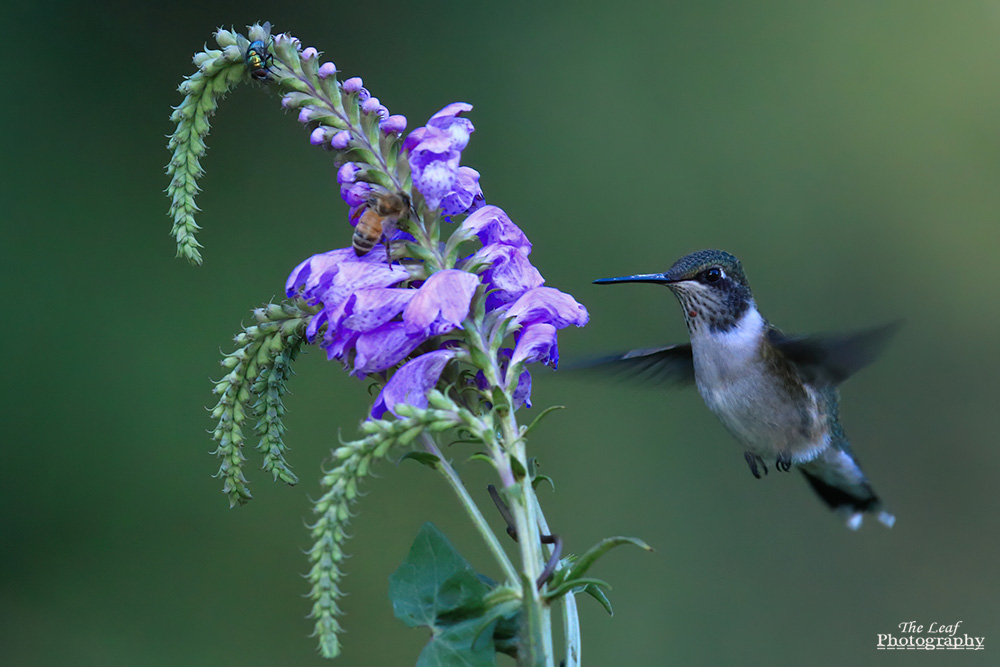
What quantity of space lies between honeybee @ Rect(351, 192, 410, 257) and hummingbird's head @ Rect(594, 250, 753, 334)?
3.44ft

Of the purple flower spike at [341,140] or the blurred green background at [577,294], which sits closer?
the purple flower spike at [341,140]

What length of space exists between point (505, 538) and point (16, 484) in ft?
7.53

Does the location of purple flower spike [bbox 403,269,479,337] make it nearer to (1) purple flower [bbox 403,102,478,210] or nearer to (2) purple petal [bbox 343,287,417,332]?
(2) purple petal [bbox 343,287,417,332]

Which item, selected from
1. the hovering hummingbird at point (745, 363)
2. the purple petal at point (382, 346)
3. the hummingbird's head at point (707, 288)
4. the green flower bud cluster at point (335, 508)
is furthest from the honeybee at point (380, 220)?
the hummingbird's head at point (707, 288)

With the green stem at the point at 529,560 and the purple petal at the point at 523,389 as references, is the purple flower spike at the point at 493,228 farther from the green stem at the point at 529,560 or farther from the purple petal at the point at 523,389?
the green stem at the point at 529,560

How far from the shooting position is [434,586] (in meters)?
1.39

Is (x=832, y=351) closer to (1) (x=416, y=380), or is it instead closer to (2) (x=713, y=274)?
(2) (x=713, y=274)

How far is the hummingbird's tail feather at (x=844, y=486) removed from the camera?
272cm

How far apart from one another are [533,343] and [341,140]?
16.3 inches

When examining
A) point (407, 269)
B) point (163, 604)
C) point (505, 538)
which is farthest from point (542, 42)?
point (407, 269)

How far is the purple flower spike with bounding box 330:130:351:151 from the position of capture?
137 cm

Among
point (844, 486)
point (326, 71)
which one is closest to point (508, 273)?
point (326, 71)

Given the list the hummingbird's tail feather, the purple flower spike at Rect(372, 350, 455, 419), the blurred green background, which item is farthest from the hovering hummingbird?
the blurred green background

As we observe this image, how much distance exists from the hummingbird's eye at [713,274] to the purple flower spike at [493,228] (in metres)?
0.88
